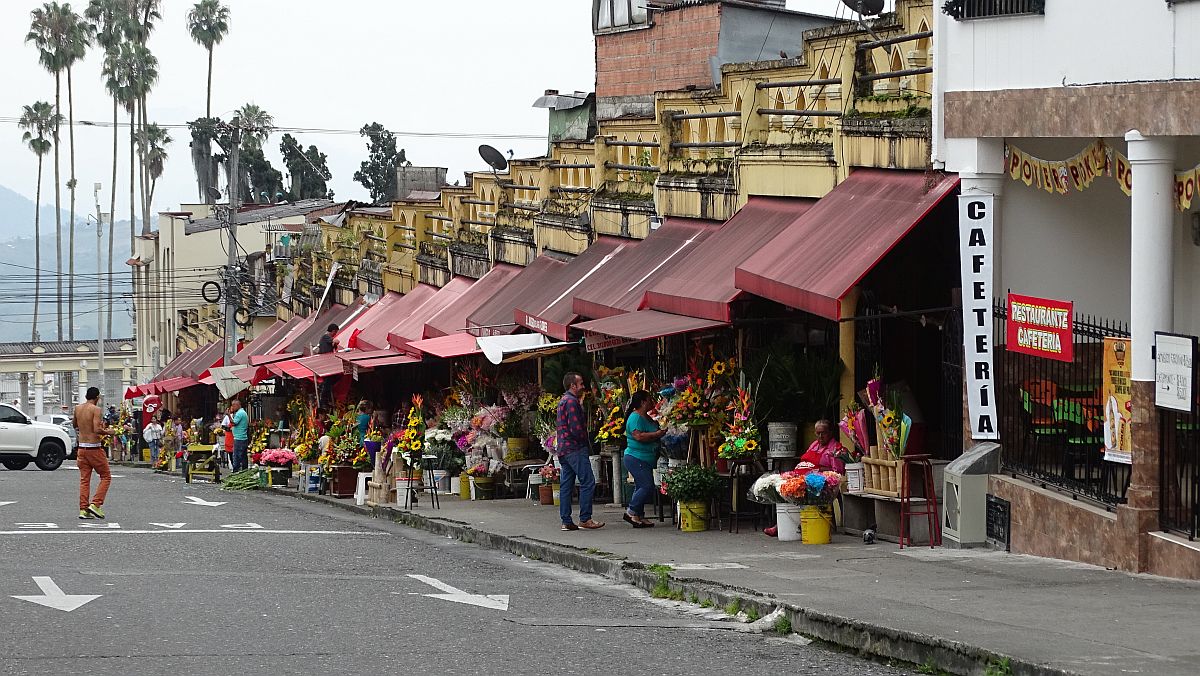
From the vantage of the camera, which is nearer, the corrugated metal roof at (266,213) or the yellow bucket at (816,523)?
the yellow bucket at (816,523)

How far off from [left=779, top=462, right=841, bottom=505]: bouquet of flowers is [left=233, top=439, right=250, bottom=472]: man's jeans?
73.6 feet

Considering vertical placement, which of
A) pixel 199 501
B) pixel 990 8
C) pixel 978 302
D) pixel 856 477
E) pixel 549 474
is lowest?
pixel 199 501

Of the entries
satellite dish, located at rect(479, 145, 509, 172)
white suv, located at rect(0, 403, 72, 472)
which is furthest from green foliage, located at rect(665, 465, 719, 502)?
white suv, located at rect(0, 403, 72, 472)

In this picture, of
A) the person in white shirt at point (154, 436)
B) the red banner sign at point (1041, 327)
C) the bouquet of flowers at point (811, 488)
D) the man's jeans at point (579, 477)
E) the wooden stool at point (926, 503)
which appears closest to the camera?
the red banner sign at point (1041, 327)

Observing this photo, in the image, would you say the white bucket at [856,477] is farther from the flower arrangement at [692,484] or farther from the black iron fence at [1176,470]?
the black iron fence at [1176,470]

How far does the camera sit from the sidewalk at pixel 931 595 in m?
9.30

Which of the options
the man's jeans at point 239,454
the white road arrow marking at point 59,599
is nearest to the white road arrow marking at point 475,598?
the white road arrow marking at point 59,599

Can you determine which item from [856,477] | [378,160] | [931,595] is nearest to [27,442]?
[856,477]

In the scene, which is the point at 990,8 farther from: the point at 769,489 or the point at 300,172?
the point at 300,172

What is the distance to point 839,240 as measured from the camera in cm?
1581

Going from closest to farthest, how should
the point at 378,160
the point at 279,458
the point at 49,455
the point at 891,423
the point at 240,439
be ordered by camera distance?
1. the point at 891,423
2. the point at 279,458
3. the point at 240,439
4. the point at 49,455
5. the point at 378,160

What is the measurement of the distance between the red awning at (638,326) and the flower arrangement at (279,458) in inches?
485

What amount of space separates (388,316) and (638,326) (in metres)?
18.5

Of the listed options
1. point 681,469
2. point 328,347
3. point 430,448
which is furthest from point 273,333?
point 681,469
